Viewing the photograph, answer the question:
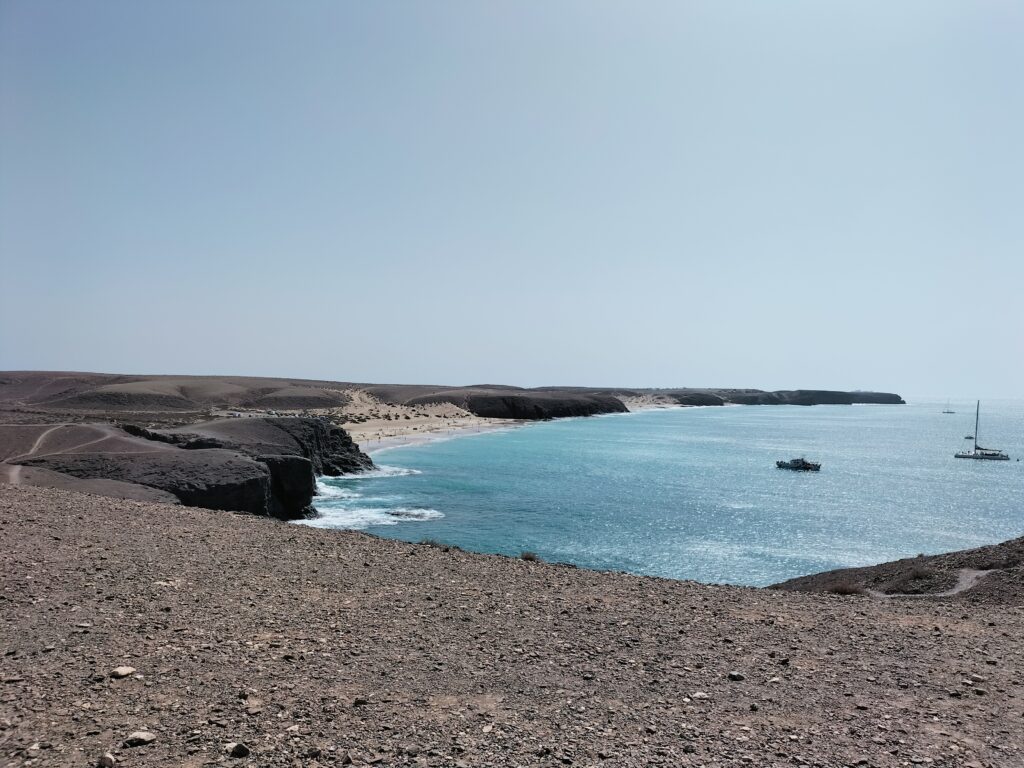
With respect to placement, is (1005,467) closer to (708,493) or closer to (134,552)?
(708,493)

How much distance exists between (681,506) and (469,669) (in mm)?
36082

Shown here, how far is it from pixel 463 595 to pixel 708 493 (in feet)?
130

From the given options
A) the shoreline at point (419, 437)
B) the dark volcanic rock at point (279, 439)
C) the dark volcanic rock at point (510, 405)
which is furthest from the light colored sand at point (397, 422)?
the dark volcanic rock at point (279, 439)

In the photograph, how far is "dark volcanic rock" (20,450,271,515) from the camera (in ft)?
82.1

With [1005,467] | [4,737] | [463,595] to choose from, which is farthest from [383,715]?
[1005,467]

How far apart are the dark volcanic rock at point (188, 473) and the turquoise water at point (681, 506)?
4.97 m

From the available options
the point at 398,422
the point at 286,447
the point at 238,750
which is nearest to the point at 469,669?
the point at 238,750

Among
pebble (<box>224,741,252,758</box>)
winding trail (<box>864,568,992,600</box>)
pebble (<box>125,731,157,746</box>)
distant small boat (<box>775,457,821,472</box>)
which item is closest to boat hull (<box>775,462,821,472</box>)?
distant small boat (<box>775,457,821,472</box>)

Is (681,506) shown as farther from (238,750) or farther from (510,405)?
(510,405)

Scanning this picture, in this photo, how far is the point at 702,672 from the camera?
7562 millimetres

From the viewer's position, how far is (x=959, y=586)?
46.8 feet

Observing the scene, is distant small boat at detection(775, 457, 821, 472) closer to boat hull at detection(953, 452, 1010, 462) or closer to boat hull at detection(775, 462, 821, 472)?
boat hull at detection(775, 462, 821, 472)

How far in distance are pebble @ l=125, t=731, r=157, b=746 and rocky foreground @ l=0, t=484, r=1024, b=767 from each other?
2cm

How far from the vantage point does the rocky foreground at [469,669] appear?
565 cm
